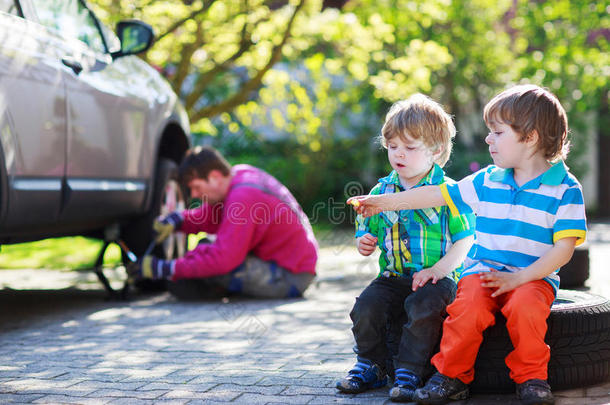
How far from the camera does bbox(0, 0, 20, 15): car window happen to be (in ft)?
13.4

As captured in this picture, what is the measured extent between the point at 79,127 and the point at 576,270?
3.49 m

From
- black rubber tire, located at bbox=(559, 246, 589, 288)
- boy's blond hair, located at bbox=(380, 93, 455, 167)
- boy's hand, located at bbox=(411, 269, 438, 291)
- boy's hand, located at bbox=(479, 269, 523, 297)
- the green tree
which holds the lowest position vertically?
black rubber tire, located at bbox=(559, 246, 589, 288)

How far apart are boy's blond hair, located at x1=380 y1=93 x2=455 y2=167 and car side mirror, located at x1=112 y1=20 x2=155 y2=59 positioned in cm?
256

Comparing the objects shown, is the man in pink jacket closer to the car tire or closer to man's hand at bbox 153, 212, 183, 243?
man's hand at bbox 153, 212, 183, 243

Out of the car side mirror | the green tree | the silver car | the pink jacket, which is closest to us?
the silver car

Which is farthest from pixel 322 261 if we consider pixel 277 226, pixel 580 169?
pixel 580 169

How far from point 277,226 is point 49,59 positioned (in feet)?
6.47

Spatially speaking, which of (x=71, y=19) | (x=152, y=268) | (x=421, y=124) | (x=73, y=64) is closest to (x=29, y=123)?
(x=73, y=64)

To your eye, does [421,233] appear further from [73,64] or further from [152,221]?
[152,221]

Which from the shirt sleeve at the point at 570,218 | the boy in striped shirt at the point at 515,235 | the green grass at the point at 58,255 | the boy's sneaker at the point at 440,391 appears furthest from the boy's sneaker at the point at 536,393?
the green grass at the point at 58,255

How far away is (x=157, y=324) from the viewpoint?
473 cm

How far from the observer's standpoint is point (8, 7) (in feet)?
13.7

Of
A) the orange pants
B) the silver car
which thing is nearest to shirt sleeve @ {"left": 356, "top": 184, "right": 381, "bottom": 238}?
the orange pants

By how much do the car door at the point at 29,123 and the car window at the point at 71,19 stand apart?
18 cm
